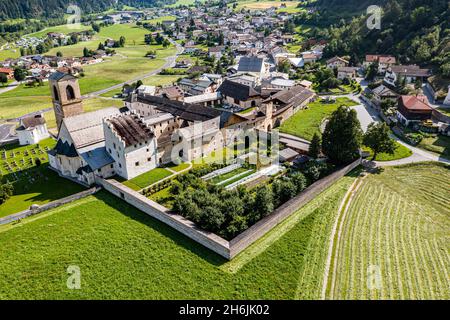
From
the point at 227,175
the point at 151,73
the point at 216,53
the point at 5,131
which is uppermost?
the point at 216,53

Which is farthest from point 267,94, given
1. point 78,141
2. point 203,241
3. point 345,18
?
point 345,18

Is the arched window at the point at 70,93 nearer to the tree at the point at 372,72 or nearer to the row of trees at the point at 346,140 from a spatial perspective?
the row of trees at the point at 346,140

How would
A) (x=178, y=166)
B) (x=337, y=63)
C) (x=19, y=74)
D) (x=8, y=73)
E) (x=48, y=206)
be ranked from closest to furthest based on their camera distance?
(x=48, y=206) → (x=178, y=166) → (x=337, y=63) → (x=19, y=74) → (x=8, y=73)

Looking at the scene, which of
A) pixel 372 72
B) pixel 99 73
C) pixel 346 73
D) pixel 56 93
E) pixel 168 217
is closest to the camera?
pixel 168 217

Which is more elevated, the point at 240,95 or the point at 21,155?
the point at 240,95

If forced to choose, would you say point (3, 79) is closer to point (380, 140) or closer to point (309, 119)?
point (309, 119)

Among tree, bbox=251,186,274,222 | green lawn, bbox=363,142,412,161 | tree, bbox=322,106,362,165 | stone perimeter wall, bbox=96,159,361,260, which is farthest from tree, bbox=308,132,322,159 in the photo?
tree, bbox=251,186,274,222

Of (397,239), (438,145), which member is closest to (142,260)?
(397,239)
